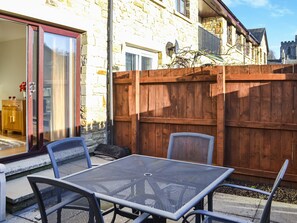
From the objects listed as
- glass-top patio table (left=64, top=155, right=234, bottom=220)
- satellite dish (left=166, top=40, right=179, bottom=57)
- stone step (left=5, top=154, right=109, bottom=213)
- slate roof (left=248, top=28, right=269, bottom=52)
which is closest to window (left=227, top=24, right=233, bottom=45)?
satellite dish (left=166, top=40, right=179, bottom=57)

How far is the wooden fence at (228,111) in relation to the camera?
4.30m

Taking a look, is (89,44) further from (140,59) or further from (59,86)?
(140,59)

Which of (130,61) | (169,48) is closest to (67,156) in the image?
(130,61)

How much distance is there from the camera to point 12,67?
7855 mm

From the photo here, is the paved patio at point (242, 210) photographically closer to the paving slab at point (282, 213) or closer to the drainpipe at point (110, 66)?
the paving slab at point (282, 213)

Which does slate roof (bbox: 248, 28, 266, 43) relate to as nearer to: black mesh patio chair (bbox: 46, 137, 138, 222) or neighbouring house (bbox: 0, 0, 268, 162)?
neighbouring house (bbox: 0, 0, 268, 162)

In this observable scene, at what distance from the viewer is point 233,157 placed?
15.3 ft

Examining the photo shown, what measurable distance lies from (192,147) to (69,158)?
4.21 feet

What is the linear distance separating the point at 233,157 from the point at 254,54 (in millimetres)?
18872

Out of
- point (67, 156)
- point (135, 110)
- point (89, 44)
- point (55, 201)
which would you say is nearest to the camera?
point (55, 201)

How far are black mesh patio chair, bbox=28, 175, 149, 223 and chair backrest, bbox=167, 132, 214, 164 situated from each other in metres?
1.33

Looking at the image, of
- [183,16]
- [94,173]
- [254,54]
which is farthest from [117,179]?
[254,54]

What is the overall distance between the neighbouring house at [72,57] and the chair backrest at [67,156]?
1.82 metres

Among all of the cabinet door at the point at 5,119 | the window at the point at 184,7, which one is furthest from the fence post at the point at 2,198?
the window at the point at 184,7
